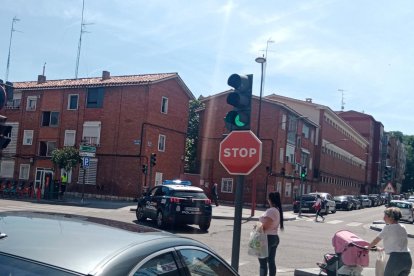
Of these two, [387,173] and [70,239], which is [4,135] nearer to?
[70,239]

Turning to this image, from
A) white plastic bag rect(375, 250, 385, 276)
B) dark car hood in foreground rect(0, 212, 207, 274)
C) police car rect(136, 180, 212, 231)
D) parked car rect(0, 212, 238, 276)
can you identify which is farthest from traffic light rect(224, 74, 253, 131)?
police car rect(136, 180, 212, 231)

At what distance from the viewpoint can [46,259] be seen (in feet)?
8.04

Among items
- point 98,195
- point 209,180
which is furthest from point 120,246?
point 209,180

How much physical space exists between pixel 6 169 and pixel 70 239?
42.0 metres

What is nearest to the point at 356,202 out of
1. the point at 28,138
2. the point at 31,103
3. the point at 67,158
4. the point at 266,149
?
the point at 266,149

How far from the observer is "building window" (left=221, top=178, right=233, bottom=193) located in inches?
1718

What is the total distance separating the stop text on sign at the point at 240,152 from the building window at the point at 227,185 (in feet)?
119

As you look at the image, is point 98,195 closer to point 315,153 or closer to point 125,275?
point 315,153

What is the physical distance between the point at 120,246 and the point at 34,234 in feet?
1.68

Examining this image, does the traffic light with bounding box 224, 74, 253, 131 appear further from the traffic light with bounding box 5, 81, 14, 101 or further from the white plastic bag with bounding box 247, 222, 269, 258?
the traffic light with bounding box 5, 81, 14, 101

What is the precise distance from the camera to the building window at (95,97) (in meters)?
37.7

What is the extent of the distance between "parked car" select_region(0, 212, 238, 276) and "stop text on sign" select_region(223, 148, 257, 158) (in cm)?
353

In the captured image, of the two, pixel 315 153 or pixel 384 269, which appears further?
pixel 315 153

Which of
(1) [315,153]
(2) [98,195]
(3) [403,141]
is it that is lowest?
(2) [98,195]
